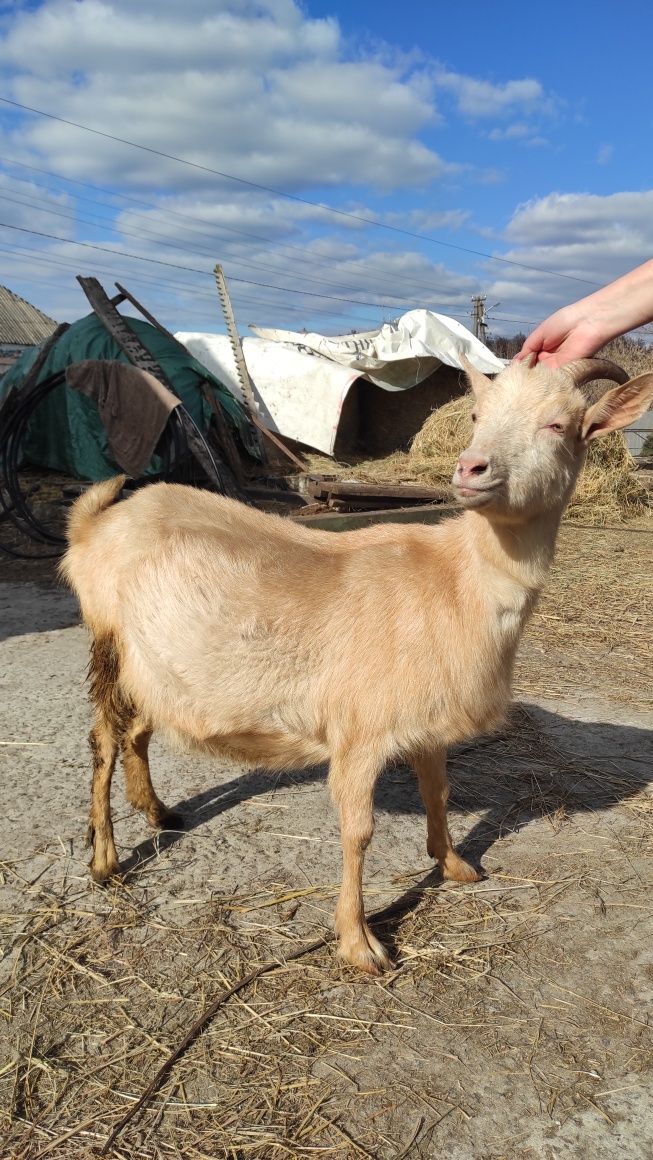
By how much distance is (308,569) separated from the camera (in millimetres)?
3111

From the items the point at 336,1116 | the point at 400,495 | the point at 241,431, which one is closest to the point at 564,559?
the point at 400,495

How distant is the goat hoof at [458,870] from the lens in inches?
133

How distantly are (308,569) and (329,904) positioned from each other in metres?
1.27

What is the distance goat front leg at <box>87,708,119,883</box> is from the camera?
10.7 ft

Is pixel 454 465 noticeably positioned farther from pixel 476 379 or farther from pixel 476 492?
pixel 476 492

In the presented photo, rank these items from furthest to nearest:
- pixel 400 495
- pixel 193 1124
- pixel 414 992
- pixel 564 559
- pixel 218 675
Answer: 1. pixel 400 495
2. pixel 564 559
3. pixel 218 675
4. pixel 414 992
5. pixel 193 1124

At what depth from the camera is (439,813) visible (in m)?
3.38

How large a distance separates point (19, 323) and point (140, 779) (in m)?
48.4

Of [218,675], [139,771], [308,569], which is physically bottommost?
[139,771]

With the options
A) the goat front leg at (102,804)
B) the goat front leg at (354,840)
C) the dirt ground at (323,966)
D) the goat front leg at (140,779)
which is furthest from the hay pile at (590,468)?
the goat front leg at (354,840)

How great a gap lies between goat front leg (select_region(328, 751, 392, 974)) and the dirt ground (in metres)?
0.11

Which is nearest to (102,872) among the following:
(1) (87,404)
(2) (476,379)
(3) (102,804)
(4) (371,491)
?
(3) (102,804)

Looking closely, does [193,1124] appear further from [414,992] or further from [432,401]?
[432,401]

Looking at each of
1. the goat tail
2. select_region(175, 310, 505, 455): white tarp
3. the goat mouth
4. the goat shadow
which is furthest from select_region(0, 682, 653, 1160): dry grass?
select_region(175, 310, 505, 455): white tarp
